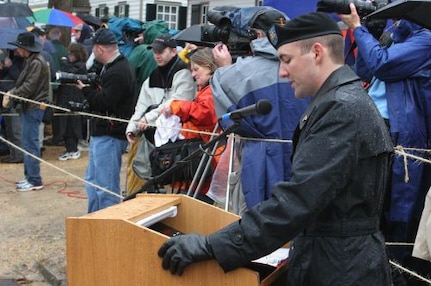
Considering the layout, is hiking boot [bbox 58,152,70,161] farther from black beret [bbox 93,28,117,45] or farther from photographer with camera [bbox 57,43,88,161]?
black beret [bbox 93,28,117,45]

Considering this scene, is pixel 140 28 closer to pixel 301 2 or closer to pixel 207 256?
pixel 301 2

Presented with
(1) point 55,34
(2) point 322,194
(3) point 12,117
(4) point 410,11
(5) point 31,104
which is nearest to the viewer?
(2) point 322,194

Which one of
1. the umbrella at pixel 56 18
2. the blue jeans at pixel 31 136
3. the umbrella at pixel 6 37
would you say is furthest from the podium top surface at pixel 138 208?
the umbrella at pixel 56 18

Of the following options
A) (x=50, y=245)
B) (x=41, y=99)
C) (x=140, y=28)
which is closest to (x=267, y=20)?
(x=50, y=245)

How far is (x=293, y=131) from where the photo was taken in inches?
135

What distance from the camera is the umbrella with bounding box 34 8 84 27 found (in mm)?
13109

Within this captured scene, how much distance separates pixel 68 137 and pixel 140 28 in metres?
2.25

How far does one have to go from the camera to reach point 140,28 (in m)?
9.99

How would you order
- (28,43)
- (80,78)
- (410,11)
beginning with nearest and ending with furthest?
(410,11), (80,78), (28,43)

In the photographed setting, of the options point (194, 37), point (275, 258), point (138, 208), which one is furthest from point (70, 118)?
point (275, 258)

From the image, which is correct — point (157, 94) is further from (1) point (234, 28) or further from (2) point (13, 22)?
(2) point (13, 22)

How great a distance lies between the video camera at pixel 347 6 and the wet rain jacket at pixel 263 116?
1.38ft

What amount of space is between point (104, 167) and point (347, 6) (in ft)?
9.15

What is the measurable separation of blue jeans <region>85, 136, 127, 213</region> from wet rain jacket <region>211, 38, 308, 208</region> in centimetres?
201
